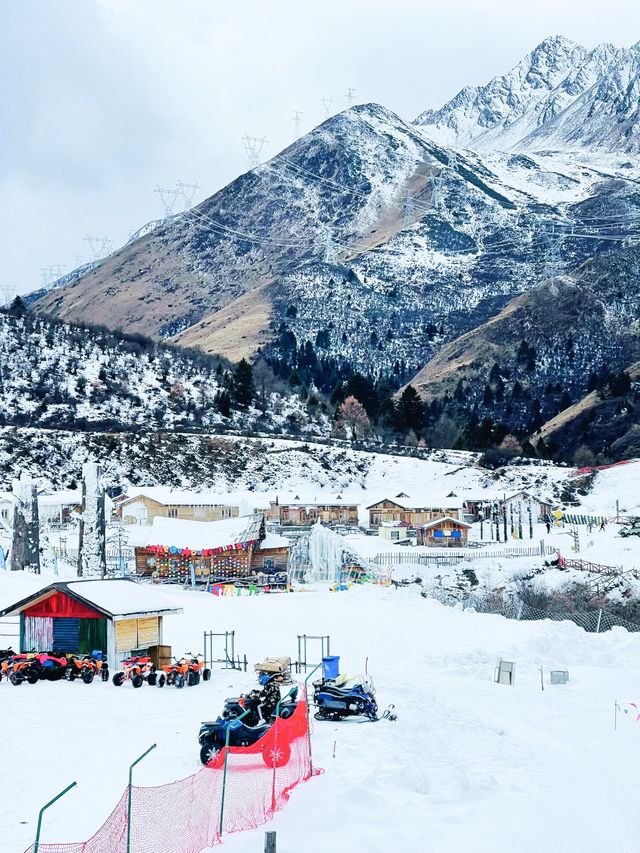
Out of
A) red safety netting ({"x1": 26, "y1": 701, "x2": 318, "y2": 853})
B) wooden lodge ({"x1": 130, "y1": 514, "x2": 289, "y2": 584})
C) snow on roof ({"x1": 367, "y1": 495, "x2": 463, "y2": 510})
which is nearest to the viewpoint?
red safety netting ({"x1": 26, "y1": 701, "x2": 318, "y2": 853})

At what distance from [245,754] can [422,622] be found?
22.1m

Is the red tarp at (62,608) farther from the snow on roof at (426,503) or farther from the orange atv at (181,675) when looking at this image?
the snow on roof at (426,503)

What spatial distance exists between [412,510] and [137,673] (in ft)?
183

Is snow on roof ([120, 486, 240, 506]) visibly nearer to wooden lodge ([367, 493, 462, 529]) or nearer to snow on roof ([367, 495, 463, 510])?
wooden lodge ([367, 493, 462, 529])

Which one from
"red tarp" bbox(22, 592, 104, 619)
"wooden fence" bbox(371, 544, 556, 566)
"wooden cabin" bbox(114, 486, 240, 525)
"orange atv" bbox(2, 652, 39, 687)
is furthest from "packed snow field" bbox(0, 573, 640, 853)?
"wooden cabin" bbox(114, 486, 240, 525)

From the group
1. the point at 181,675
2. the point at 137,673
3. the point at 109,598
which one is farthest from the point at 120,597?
the point at 181,675

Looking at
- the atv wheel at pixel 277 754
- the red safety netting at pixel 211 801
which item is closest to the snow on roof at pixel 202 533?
the red safety netting at pixel 211 801

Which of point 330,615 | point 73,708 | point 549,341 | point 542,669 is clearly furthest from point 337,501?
point 549,341

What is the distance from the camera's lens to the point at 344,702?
749 inches

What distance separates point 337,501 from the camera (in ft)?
270

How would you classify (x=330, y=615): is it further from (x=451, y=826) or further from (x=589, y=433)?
(x=589, y=433)

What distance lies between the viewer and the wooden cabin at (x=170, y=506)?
229 ft

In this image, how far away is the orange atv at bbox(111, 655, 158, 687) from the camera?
22.5 meters

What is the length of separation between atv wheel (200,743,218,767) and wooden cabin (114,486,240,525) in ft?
180
